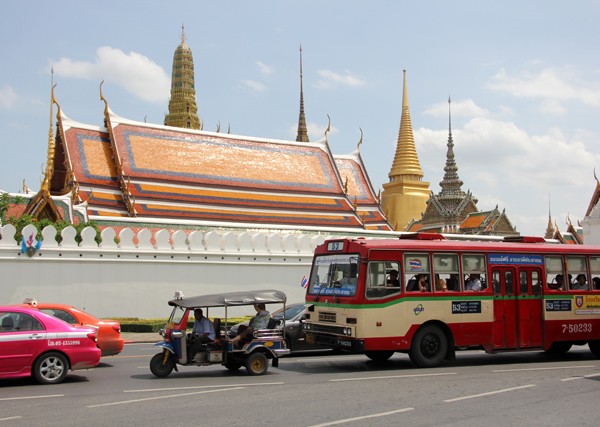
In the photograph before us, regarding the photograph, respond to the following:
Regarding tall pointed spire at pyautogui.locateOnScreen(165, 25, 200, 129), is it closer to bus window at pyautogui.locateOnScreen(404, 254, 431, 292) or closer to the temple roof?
the temple roof

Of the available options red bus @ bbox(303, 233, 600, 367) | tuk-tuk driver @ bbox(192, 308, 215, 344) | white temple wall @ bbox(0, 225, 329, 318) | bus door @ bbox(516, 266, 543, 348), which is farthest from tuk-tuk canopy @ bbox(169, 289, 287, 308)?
white temple wall @ bbox(0, 225, 329, 318)

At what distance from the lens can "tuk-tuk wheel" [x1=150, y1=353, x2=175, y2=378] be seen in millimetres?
11500

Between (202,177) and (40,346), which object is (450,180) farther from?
(40,346)

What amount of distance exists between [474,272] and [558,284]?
7.05 feet

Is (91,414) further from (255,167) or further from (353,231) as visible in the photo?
(255,167)

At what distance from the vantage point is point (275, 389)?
10.2 m

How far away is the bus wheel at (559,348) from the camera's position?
51.2 feet

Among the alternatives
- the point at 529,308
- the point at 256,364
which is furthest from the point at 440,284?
the point at 256,364

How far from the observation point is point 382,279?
1262 cm

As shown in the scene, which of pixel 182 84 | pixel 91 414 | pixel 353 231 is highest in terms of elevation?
pixel 182 84

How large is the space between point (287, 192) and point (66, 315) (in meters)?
22.7

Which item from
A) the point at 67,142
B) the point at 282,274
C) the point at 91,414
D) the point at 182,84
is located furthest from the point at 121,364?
the point at 182,84

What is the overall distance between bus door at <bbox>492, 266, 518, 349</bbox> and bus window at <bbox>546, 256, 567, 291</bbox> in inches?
35.4

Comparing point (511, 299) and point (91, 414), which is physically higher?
point (511, 299)
